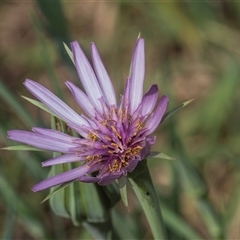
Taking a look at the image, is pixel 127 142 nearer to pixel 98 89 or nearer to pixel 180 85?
pixel 98 89

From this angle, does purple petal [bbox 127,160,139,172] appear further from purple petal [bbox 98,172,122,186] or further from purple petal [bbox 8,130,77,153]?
purple petal [bbox 8,130,77,153]

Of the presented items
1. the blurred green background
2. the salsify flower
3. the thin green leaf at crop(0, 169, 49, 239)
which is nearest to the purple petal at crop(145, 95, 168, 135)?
the salsify flower

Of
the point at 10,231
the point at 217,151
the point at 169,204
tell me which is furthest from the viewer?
the point at 217,151

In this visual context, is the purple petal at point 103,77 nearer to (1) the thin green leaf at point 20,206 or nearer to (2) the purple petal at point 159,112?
(2) the purple petal at point 159,112

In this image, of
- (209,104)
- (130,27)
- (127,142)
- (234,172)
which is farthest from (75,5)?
(127,142)

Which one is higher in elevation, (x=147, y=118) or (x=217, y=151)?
(x=147, y=118)

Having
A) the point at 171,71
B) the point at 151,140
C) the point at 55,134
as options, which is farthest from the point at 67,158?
the point at 171,71

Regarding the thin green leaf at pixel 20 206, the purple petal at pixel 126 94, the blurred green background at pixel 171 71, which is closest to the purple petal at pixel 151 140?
the purple petal at pixel 126 94
